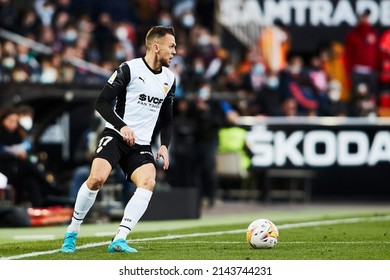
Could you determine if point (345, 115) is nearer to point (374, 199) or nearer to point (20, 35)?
point (374, 199)

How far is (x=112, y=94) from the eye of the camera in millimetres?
10328

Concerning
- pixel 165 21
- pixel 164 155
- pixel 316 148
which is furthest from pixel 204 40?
pixel 164 155

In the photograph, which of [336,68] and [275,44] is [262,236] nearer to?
[336,68]

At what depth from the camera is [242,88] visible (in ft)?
79.2

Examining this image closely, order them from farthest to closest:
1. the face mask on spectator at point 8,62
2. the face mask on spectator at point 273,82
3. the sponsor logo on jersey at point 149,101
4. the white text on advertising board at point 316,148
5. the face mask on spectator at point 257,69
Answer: the face mask on spectator at point 257,69 → the face mask on spectator at point 273,82 → the white text on advertising board at point 316,148 → the face mask on spectator at point 8,62 → the sponsor logo on jersey at point 149,101

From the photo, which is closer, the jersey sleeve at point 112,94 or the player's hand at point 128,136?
the player's hand at point 128,136

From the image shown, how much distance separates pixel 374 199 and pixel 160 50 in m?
13.3

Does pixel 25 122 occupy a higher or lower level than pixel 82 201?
higher

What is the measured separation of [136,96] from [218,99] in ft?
40.9

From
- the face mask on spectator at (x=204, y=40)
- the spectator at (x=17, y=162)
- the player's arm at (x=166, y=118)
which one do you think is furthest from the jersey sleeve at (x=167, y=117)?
the face mask on spectator at (x=204, y=40)

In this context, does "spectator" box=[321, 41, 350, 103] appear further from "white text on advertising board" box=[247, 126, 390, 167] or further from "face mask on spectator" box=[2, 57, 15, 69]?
"face mask on spectator" box=[2, 57, 15, 69]

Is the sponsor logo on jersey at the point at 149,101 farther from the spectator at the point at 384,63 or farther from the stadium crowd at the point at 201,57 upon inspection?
the spectator at the point at 384,63

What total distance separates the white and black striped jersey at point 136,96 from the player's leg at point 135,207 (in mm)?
343

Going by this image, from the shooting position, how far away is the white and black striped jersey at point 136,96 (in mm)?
10336
